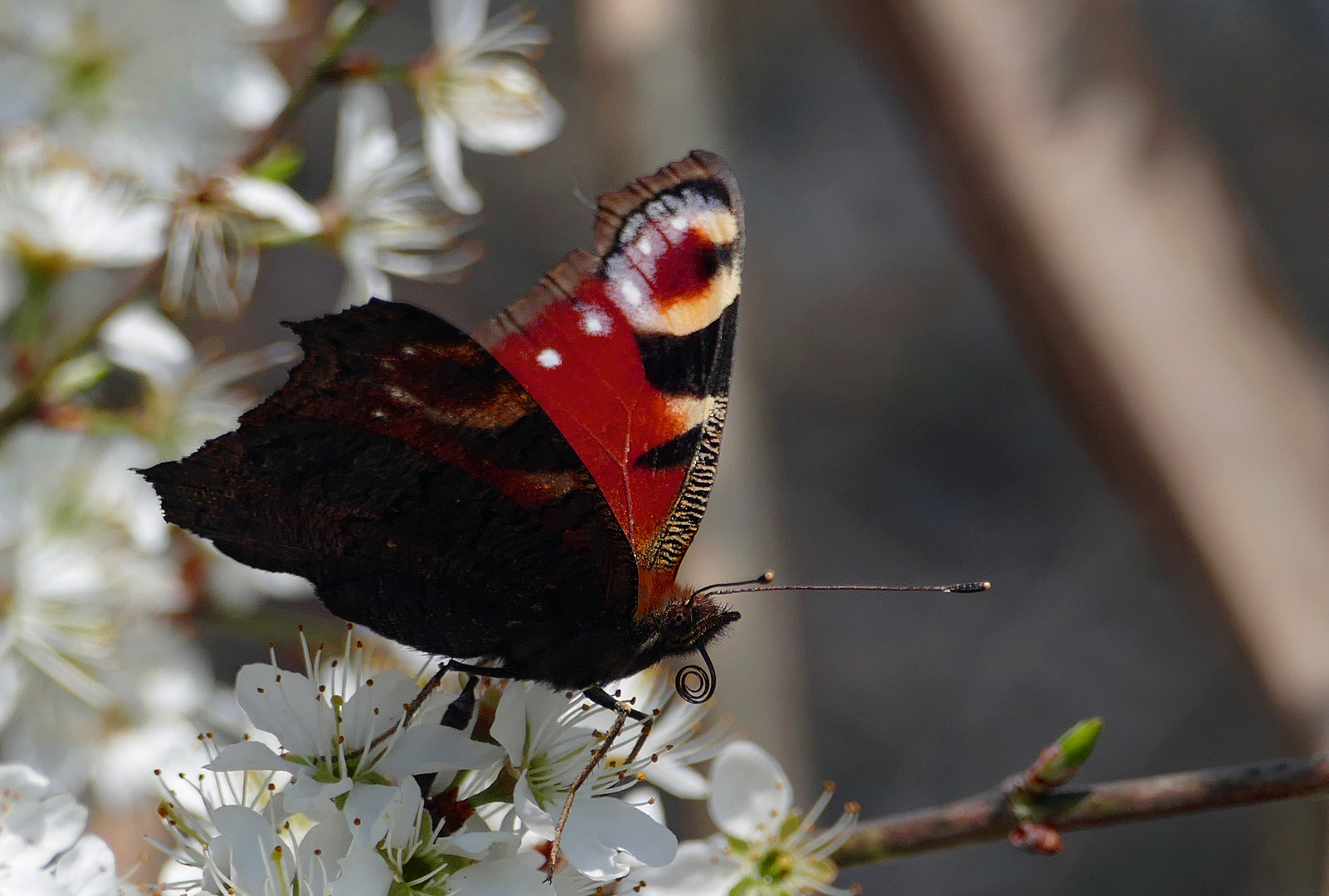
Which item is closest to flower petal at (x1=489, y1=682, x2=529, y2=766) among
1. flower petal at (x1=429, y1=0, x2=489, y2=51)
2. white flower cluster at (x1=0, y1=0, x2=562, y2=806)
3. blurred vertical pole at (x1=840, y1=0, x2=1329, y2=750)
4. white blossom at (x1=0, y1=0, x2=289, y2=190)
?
white flower cluster at (x1=0, y1=0, x2=562, y2=806)

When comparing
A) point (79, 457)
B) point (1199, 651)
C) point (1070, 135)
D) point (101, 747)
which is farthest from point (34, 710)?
point (1199, 651)

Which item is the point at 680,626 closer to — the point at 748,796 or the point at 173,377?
the point at 748,796

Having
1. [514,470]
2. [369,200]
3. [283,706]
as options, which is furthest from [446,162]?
[283,706]

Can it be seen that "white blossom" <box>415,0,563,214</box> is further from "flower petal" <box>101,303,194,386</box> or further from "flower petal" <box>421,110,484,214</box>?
"flower petal" <box>101,303,194,386</box>

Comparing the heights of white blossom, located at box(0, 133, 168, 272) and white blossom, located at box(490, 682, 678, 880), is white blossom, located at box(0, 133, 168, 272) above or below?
above

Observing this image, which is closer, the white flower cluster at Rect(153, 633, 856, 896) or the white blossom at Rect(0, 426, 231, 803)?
the white flower cluster at Rect(153, 633, 856, 896)

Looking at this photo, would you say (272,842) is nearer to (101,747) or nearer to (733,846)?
(733,846)

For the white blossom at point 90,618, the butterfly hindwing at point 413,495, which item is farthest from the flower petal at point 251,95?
the butterfly hindwing at point 413,495

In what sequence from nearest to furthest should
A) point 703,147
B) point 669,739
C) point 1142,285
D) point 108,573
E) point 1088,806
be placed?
point 1088,806 → point 669,739 → point 108,573 → point 1142,285 → point 703,147
